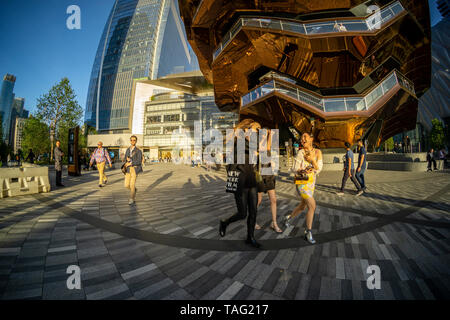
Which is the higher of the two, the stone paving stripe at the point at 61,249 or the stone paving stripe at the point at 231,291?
the stone paving stripe at the point at 231,291

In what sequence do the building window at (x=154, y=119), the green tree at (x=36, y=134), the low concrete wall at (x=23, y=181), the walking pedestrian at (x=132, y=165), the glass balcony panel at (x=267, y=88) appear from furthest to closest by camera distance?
the building window at (x=154, y=119), the green tree at (x=36, y=134), the glass balcony panel at (x=267, y=88), the low concrete wall at (x=23, y=181), the walking pedestrian at (x=132, y=165)

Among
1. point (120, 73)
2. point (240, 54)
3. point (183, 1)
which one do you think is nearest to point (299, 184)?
point (240, 54)

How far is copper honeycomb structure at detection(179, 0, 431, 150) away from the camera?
14.4 metres

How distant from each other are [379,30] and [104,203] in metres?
22.3

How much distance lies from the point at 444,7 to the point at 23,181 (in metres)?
126

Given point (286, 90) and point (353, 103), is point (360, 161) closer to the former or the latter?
point (286, 90)

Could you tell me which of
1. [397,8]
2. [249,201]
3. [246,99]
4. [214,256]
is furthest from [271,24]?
[214,256]

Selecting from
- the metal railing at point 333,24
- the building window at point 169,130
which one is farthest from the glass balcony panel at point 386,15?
the building window at point 169,130

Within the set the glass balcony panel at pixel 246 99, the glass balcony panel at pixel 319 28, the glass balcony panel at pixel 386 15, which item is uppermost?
the glass balcony panel at pixel 386 15

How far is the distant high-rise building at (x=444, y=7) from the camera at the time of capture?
2517 inches

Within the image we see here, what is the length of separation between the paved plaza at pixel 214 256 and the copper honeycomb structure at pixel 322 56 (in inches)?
600

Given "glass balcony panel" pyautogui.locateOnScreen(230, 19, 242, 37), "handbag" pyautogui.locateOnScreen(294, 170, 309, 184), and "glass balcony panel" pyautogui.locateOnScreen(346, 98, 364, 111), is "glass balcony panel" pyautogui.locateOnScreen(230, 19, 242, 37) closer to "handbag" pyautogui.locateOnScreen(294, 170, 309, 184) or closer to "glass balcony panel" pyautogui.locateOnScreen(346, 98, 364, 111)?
"glass balcony panel" pyautogui.locateOnScreen(346, 98, 364, 111)

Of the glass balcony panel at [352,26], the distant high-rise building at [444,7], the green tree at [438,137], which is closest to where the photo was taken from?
the glass balcony panel at [352,26]

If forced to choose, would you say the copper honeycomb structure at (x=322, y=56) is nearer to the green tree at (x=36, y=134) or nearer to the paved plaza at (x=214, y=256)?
the paved plaza at (x=214, y=256)
